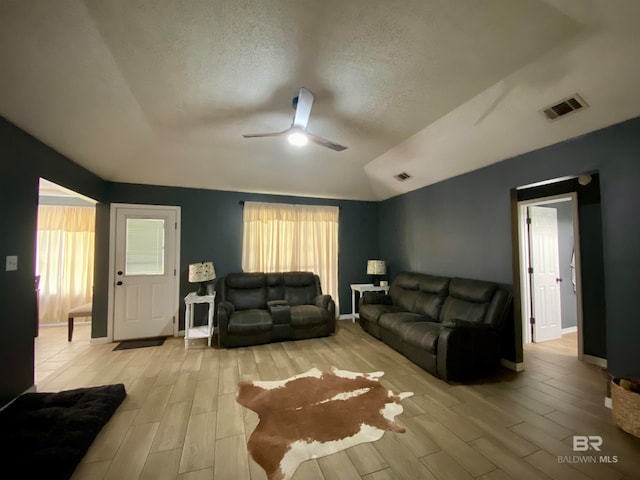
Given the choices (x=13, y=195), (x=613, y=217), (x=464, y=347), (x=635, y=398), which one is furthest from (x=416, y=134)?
(x=13, y=195)

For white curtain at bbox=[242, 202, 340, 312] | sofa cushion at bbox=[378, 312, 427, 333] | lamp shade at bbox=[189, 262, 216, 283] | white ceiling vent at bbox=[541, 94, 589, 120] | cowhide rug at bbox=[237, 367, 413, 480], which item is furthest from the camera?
white curtain at bbox=[242, 202, 340, 312]

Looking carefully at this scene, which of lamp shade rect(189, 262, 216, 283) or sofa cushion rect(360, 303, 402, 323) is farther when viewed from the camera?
sofa cushion rect(360, 303, 402, 323)

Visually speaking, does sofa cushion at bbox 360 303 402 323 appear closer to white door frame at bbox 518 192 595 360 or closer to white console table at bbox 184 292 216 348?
white door frame at bbox 518 192 595 360

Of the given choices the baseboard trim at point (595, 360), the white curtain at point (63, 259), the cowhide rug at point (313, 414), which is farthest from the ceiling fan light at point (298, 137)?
the white curtain at point (63, 259)

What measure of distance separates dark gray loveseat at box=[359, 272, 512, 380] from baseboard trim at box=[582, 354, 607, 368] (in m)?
1.32

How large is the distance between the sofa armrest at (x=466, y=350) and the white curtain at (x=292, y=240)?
270 cm

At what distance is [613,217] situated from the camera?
2309mm

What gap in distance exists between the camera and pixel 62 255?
478 centimetres

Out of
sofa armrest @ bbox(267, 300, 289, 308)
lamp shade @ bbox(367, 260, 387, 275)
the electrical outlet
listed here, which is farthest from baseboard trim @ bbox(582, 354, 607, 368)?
the electrical outlet

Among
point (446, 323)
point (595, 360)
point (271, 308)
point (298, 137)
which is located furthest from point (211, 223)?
point (595, 360)

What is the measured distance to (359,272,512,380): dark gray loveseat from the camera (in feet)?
9.12

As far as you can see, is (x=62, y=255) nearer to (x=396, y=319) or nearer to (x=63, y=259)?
(x=63, y=259)

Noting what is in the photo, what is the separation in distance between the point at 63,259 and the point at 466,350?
264 inches

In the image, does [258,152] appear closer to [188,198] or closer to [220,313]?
[188,198]
